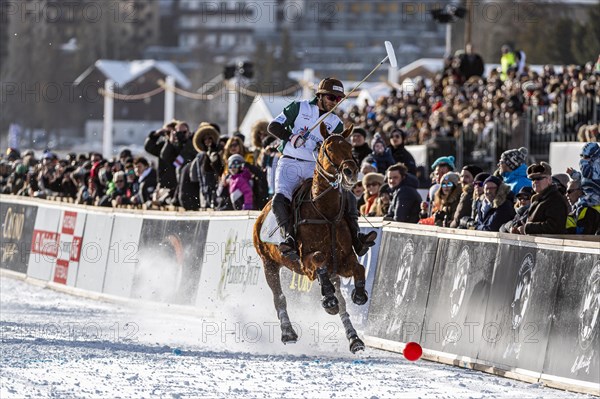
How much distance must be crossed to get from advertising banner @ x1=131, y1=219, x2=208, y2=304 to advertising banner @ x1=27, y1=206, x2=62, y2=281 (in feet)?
10.6

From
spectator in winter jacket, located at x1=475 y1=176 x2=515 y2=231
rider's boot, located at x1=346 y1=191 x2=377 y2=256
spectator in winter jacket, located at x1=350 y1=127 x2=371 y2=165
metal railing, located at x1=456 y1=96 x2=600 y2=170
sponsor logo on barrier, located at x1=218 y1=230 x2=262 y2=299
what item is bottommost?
sponsor logo on barrier, located at x1=218 y1=230 x2=262 y2=299

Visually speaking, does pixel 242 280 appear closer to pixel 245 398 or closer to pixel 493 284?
pixel 493 284

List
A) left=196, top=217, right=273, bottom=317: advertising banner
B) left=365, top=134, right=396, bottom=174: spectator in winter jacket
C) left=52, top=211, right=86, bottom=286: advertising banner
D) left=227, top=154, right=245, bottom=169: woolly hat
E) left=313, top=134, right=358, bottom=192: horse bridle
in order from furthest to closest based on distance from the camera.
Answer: left=52, top=211, right=86, bottom=286: advertising banner → left=365, top=134, right=396, bottom=174: spectator in winter jacket → left=227, top=154, right=245, bottom=169: woolly hat → left=196, top=217, right=273, bottom=317: advertising banner → left=313, top=134, right=358, bottom=192: horse bridle

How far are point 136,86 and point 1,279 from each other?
8150cm

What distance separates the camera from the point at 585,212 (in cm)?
1177

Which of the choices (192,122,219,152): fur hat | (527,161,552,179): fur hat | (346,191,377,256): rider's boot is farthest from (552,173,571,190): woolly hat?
(192,122,219,152): fur hat

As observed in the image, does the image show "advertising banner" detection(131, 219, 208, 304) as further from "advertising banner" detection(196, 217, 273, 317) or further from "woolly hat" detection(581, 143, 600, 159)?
"woolly hat" detection(581, 143, 600, 159)

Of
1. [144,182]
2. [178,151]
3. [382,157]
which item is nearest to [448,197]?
[382,157]

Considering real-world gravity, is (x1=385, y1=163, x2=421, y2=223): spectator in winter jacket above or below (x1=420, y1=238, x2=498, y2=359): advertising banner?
above

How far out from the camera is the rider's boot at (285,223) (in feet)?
40.4

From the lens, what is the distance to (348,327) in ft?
39.3

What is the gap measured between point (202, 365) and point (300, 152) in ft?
7.64

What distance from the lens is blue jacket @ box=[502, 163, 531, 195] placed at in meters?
13.1

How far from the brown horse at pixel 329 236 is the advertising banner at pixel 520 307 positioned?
1.32 metres
